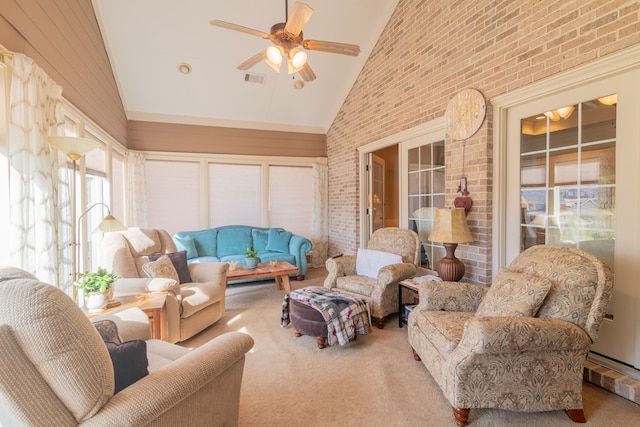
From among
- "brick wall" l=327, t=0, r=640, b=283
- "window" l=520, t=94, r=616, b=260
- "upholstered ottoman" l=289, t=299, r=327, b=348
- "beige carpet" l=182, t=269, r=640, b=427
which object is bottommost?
"beige carpet" l=182, t=269, r=640, b=427

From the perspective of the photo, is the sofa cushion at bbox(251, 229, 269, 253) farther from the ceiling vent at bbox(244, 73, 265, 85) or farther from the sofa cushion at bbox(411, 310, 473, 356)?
the sofa cushion at bbox(411, 310, 473, 356)

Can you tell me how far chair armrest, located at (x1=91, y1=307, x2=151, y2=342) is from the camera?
73.0 inches

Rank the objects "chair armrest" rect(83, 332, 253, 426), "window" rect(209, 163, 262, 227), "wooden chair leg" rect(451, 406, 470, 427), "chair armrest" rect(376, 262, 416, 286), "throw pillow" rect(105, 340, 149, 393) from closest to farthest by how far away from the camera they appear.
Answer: "chair armrest" rect(83, 332, 253, 426) < "throw pillow" rect(105, 340, 149, 393) < "wooden chair leg" rect(451, 406, 470, 427) < "chair armrest" rect(376, 262, 416, 286) < "window" rect(209, 163, 262, 227)

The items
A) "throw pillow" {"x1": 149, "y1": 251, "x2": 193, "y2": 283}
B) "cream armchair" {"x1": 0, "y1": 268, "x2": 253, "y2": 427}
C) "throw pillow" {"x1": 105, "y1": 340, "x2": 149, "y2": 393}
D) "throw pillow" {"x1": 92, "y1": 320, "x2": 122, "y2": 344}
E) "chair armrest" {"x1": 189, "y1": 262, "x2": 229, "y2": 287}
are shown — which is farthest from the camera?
"chair armrest" {"x1": 189, "y1": 262, "x2": 229, "y2": 287}

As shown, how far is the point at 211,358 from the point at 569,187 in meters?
2.81

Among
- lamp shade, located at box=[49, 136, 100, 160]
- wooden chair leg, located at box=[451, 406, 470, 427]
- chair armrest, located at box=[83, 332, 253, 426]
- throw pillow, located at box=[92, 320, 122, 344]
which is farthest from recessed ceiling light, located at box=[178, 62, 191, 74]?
wooden chair leg, located at box=[451, 406, 470, 427]

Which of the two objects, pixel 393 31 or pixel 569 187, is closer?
pixel 569 187

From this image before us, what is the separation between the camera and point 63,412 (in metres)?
1.01

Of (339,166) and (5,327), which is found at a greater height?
(339,166)

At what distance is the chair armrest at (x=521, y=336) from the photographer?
166 centimetres

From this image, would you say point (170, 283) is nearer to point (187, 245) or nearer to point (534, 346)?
point (187, 245)

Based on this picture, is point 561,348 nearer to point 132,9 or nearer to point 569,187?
point 569,187

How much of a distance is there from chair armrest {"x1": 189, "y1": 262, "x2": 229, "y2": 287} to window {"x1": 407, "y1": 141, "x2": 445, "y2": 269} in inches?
96.6

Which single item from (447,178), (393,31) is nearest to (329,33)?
(393,31)
